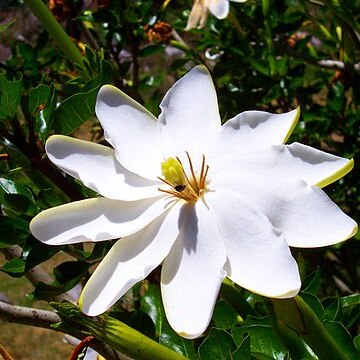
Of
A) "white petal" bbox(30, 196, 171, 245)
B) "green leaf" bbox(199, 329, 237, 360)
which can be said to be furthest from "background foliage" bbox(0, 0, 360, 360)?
"white petal" bbox(30, 196, 171, 245)

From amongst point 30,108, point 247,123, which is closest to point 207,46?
point 30,108

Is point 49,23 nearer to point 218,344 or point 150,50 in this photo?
point 218,344

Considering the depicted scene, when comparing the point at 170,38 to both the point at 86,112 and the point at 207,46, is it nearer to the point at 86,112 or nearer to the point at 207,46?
the point at 207,46

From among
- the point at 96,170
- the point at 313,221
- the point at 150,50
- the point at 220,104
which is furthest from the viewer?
the point at 150,50

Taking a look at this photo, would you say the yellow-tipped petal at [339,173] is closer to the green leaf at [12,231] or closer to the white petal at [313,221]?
the white petal at [313,221]

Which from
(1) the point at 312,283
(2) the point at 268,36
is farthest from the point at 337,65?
(1) the point at 312,283

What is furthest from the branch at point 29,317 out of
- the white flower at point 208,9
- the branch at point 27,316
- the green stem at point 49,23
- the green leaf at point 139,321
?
the white flower at point 208,9

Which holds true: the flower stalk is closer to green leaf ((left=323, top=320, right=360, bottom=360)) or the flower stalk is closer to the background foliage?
the background foliage

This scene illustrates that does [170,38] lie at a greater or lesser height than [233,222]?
lesser
